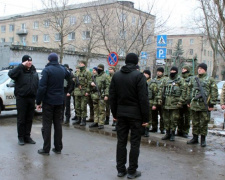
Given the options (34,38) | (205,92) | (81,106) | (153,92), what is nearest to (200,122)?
(205,92)

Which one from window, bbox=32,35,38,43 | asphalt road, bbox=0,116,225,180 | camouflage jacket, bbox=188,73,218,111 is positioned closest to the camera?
asphalt road, bbox=0,116,225,180

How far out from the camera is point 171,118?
24.9 feet

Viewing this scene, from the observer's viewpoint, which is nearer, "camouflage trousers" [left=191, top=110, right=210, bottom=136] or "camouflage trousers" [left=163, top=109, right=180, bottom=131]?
"camouflage trousers" [left=191, top=110, right=210, bottom=136]

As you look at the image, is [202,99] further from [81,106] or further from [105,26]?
[105,26]

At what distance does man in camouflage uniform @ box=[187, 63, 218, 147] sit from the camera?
683 cm

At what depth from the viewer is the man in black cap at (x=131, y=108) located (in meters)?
4.68

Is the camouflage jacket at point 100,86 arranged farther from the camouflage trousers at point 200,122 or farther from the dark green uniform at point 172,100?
the camouflage trousers at point 200,122

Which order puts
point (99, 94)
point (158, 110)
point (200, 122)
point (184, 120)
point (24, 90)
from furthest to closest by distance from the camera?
point (99, 94) → point (158, 110) → point (184, 120) → point (200, 122) → point (24, 90)

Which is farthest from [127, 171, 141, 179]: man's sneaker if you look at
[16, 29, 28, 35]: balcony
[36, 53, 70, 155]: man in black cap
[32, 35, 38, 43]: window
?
[16, 29, 28, 35]: balcony

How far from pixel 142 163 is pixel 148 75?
11.1ft

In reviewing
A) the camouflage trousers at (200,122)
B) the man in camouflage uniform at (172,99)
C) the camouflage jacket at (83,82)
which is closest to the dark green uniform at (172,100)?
the man in camouflage uniform at (172,99)

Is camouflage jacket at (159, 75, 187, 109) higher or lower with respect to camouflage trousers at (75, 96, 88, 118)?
higher

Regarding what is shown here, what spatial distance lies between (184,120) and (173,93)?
1.01m

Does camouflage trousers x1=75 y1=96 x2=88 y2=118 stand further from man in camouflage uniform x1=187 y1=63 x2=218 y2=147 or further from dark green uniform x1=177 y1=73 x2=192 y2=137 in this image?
man in camouflage uniform x1=187 y1=63 x2=218 y2=147
